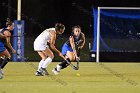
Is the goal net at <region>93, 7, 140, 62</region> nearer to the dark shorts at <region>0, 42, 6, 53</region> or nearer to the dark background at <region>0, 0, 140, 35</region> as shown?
the dark background at <region>0, 0, 140, 35</region>

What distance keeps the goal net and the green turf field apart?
12.5 ft

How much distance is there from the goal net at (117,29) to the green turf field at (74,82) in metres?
3.82

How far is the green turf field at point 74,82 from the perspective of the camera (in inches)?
441

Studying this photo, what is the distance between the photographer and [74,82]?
1277cm

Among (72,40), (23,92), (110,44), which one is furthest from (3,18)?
(23,92)

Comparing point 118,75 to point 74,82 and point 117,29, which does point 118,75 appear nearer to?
point 74,82

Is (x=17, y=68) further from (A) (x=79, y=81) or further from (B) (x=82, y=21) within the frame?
(B) (x=82, y=21)

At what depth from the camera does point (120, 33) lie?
20.7 meters

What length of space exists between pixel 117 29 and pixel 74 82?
828 centimetres

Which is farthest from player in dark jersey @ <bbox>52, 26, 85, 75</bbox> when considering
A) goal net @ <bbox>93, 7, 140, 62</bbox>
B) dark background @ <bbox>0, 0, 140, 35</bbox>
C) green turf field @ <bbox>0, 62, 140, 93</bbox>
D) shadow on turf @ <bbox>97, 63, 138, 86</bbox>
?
dark background @ <bbox>0, 0, 140, 35</bbox>

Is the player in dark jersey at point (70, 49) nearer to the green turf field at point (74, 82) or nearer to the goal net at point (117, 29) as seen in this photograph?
the green turf field at point (74, 82)

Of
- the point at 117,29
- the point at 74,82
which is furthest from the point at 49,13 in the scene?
the point at 74,82

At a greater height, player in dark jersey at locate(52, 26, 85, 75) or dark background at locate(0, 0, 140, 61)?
dark background at locate(0, 0, 140, 61)

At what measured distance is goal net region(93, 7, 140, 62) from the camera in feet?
67.8
